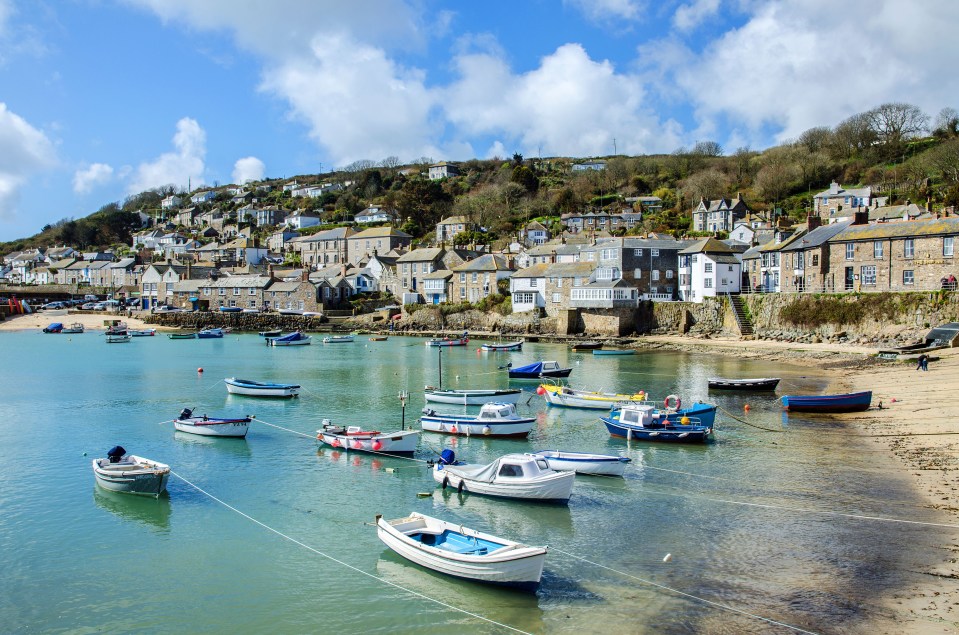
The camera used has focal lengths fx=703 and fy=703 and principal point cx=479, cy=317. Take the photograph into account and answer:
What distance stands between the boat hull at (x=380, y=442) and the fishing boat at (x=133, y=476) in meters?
6.73

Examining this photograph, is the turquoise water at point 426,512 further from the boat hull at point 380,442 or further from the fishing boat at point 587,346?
the fishing boat at point 587,346

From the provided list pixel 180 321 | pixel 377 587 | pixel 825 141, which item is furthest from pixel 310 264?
pixel 377 587

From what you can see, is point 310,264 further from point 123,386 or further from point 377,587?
point 377,587

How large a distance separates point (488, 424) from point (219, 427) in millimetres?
11049

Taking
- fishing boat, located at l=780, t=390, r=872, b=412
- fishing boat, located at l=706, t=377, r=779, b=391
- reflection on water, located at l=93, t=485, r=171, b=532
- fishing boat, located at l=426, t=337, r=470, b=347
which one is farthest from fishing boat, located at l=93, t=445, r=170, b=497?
fishing boat, located at l=426, t=337, r=470, b=347

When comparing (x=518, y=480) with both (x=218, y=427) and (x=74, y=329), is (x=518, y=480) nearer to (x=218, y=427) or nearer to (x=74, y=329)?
(x=218, y=427)

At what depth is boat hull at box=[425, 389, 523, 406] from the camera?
35281mm

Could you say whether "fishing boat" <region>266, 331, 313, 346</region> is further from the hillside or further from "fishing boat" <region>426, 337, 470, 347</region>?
the hillside

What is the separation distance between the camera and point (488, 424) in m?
28.8

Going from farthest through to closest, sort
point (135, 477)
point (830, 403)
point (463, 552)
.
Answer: point (830, 403) < point (135, 477) < point (463, 552)

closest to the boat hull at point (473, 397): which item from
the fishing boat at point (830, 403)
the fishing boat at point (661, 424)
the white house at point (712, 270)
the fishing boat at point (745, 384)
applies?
the fishing boat at point (661, 424)

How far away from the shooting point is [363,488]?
22.1 meters

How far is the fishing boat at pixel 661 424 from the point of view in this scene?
27250 mm

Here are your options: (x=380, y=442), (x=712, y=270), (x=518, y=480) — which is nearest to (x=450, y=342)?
(x=712, y=270)
